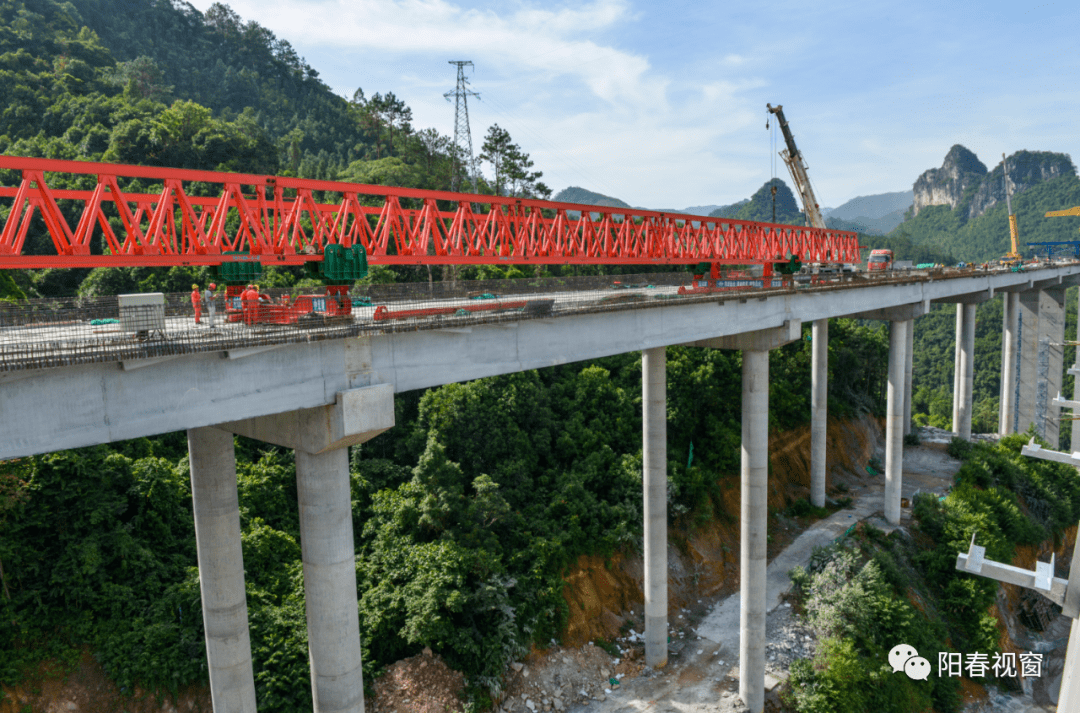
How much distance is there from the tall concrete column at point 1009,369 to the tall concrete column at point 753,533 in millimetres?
50286

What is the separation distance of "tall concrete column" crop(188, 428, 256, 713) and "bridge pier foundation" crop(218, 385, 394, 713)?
3.32 meters

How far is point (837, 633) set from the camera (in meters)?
27.9

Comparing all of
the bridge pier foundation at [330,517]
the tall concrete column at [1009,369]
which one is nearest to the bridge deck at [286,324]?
the bridge pier foundation at [330,517]

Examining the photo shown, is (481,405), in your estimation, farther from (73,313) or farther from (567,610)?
(73,313)

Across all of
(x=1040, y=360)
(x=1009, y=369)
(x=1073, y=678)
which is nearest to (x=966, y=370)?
(x=1009, y=369)

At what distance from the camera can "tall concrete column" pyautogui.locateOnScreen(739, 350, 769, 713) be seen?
2567 cm

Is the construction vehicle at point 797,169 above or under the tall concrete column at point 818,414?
above

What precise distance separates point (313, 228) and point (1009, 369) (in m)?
68.5

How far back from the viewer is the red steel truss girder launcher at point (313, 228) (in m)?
13.8

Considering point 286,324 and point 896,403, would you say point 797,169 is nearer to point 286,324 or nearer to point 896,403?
point 896,403

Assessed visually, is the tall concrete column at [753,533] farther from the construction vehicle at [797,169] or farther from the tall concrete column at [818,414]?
the construction vehicle at [797,169]

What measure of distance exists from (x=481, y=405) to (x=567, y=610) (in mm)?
10852

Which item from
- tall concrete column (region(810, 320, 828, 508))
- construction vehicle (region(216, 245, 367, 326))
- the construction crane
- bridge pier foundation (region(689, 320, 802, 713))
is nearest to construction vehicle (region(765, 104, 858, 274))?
the construction crane

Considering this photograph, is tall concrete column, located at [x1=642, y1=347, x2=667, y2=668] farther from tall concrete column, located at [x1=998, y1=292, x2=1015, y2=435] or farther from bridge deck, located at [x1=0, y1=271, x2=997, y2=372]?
tall concrete column, located at [x1=998, y1=292, x2=1015, y2=435]
